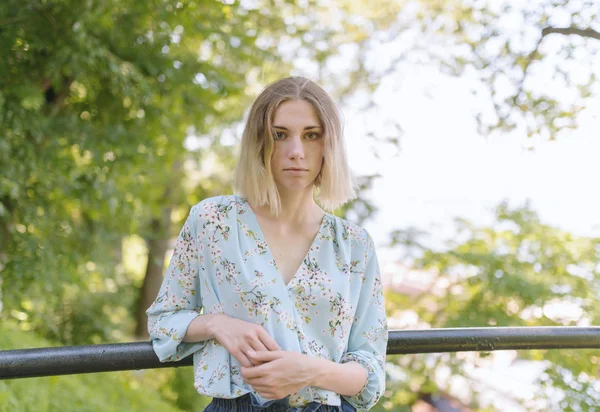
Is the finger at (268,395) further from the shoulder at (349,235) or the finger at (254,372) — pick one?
the shoulder at (349,235)

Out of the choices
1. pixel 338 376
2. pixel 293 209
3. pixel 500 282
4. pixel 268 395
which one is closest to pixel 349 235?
pixel 293 209

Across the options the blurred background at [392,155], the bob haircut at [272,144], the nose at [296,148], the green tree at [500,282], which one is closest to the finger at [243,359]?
the bob haircut at [272,144]

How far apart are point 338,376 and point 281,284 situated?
25cm

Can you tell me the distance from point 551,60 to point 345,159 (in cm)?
223

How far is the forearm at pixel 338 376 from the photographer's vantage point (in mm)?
1334

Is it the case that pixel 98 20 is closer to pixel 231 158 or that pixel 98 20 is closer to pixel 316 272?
pixel 316 272

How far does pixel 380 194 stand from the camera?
18.5ft

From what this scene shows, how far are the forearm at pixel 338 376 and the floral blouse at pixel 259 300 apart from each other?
0.03 m

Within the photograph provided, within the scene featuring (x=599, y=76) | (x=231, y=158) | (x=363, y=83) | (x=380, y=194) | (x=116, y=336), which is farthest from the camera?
(x=231, y=158)

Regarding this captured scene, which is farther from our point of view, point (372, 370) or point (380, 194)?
point (380, 194)

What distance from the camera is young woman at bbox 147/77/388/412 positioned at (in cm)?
136

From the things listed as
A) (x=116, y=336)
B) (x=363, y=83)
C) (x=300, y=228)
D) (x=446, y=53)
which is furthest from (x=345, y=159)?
(x=116, y=336)

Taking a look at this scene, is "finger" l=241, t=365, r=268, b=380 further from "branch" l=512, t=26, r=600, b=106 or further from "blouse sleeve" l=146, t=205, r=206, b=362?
"branch" l=512, t=26, r=600, b=106

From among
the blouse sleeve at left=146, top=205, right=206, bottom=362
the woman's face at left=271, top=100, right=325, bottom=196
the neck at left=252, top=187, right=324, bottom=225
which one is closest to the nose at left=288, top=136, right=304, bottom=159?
the woman's face at left=271, top=100, right=325, bottom=196
